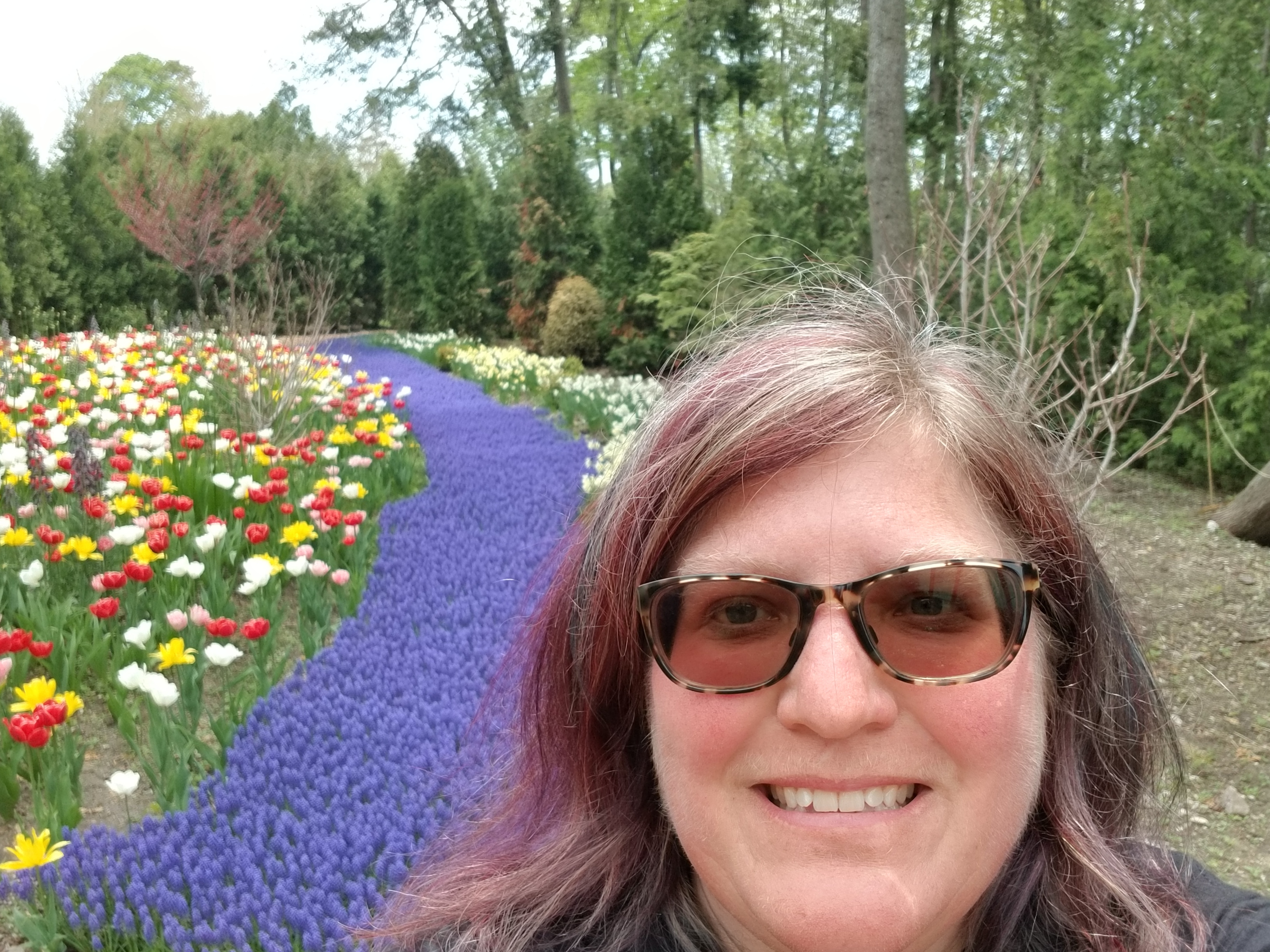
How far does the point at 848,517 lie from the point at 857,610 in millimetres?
90

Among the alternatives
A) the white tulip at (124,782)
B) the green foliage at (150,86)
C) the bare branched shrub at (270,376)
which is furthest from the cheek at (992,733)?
the green foliage at (150,86)

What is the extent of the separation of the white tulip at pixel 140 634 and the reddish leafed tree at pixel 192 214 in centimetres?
993

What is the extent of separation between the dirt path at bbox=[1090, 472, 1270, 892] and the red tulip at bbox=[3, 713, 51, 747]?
7.04ft

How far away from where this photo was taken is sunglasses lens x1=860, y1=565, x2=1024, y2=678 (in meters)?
0.92

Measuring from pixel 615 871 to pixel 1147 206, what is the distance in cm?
681

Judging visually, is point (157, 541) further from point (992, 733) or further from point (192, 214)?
point (192, 214)

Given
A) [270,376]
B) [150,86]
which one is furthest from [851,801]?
[150,86]

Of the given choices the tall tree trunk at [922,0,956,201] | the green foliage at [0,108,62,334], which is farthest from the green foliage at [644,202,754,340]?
the green foliage at [0,108,62,334]

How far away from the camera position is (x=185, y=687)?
8.84 ft

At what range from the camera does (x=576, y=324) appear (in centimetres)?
1387

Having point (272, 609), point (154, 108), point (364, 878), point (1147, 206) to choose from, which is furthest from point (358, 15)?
point (154, 108)

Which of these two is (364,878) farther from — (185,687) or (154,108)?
(154,108)

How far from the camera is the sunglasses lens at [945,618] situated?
3.02ft

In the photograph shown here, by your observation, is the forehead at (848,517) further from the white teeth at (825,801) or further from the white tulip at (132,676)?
the white tulip at (132,676)
